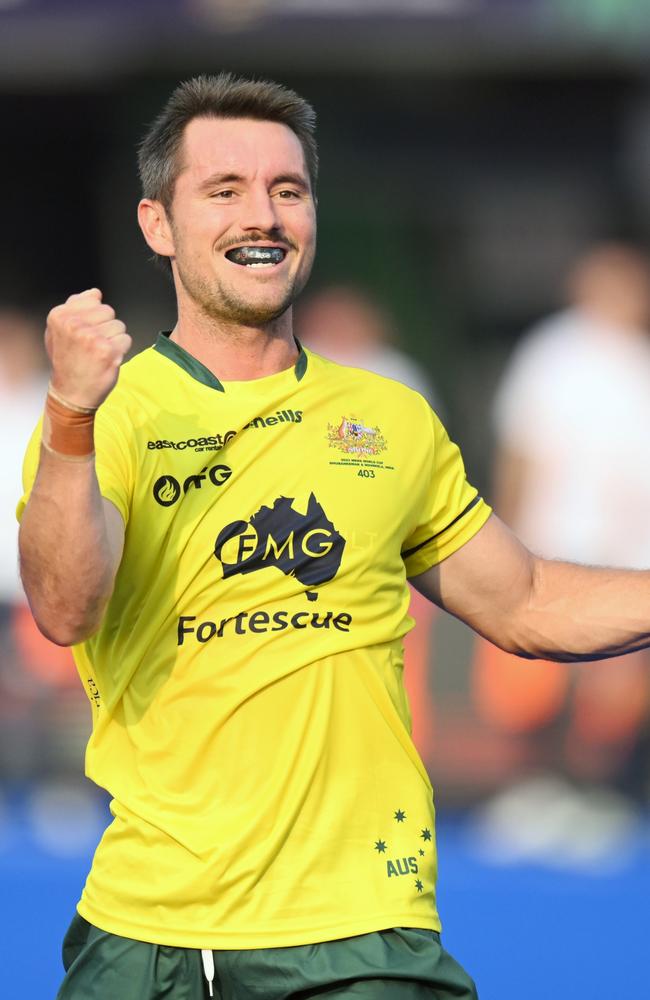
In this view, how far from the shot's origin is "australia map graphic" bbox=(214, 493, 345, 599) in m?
3.59

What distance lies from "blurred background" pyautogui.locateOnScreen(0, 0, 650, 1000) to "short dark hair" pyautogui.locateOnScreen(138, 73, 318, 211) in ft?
10.1

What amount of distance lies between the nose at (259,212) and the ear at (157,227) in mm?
230

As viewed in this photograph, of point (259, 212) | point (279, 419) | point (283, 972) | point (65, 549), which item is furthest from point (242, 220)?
point (283, 972)

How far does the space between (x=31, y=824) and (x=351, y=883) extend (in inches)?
204

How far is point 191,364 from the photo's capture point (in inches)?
150

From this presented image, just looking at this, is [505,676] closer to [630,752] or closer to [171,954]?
[630,752]

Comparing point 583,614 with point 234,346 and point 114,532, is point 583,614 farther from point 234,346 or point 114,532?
point 114,532

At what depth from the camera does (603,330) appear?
8.73 meters

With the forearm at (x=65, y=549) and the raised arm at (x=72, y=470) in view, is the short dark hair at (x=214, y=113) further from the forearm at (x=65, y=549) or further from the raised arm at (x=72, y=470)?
the forearm at (x=65, y=549)

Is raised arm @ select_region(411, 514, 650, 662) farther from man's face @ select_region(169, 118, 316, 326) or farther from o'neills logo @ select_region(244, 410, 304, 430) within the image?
man's face @ select_region(169, 118, 316, 326)

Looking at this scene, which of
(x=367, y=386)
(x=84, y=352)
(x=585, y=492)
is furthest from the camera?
(x=585, y=492)

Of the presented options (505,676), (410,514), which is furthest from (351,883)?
(505,676)

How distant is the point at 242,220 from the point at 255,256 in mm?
76

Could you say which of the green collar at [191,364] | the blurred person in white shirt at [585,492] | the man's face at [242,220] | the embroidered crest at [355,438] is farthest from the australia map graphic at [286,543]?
the blurred person in white shirt at [585,492]
